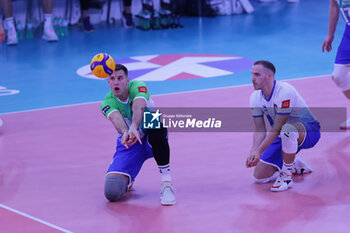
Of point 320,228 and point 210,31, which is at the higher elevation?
point 320,228

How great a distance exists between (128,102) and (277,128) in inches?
47.6

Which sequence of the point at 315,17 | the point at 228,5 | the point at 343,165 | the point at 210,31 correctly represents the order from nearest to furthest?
1. the point at 343,165
2. the point at 210,31
3. the point at 315,17
4. the point at 228,5

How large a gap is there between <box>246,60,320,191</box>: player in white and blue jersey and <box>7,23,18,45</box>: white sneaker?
27.4 ft

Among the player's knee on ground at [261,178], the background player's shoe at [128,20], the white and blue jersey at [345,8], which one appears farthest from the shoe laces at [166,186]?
the background player's shoe at [128,20]

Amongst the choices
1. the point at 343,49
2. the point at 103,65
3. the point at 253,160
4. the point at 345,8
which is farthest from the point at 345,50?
the point at 103,65

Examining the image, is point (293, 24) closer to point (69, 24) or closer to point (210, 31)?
point (210, 31)

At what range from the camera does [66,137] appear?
7012mm

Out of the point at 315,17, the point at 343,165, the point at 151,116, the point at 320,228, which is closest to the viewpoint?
the point at 320,228

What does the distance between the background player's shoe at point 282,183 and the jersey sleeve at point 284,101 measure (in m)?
0.50

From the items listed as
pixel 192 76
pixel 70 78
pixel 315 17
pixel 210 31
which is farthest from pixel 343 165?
pixel 315 17

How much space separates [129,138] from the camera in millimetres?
4891

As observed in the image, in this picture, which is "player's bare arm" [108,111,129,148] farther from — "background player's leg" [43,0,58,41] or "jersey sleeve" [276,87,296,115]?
"background player's leg" [43,0,58,41]

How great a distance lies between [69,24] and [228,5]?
382 cm

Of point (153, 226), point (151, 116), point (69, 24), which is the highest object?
point (151, 116)
